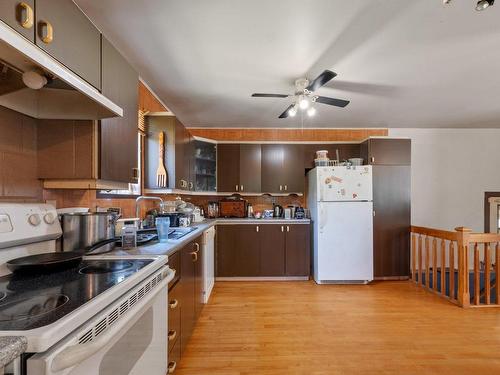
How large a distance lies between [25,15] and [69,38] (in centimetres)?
24

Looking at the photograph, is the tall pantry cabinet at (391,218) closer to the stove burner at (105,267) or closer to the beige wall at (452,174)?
the beige wall at (452,174)

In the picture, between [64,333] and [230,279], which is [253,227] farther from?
[64,333]

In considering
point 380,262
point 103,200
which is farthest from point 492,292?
point 103,200

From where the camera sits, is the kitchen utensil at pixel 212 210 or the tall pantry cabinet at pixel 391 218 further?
the kitchen utensil at pixel 212 210

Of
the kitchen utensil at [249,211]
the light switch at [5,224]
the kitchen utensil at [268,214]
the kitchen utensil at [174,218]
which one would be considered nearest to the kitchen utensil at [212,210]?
the kitchen utensil at [249,211]

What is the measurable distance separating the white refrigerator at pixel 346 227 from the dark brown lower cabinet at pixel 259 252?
0.33 metres

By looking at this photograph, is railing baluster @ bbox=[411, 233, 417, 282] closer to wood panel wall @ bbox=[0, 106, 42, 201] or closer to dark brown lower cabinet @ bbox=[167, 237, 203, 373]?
dark brown lower cabinet @ bbox=[167, 237, 203, 373]

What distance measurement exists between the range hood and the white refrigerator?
3.06 meters

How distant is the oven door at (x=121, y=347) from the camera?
616mm

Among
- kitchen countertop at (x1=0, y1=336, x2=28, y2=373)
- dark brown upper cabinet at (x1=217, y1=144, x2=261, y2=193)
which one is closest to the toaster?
dark brown upper cabinet at (x1=217, y1=144, x2=261, y2=193)

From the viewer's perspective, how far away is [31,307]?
0.76m

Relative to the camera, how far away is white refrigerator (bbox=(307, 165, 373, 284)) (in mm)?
A: 3729

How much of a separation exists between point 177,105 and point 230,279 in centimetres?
257

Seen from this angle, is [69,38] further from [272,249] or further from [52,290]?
[272,249]
